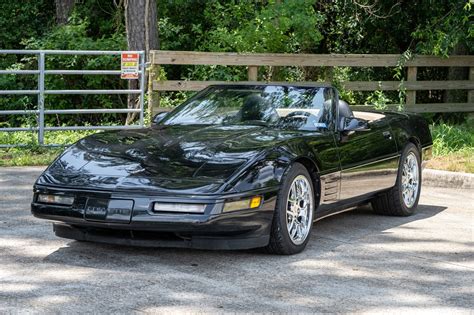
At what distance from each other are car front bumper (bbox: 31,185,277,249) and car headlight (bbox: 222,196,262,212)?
1.1 inches

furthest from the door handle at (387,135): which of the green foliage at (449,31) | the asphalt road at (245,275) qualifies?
the green foliage at (449,31)

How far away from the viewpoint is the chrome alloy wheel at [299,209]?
7.03 meters

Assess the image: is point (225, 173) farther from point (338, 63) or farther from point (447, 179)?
point (338, 63)

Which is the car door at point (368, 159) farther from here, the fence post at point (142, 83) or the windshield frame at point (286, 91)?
the fence post at point (142, 83)

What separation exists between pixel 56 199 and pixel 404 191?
3822mm

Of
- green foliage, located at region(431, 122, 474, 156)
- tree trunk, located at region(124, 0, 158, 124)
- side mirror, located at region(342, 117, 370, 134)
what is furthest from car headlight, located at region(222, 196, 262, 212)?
tree trunk, located at region(124, 0, 158, 124)

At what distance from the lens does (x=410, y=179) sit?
30.3 ft

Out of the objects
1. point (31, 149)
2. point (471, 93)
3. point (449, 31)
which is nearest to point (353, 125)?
point (31, 149)

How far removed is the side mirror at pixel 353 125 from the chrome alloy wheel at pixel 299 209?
883 millimetres

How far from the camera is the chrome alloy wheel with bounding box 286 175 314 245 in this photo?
277 inches

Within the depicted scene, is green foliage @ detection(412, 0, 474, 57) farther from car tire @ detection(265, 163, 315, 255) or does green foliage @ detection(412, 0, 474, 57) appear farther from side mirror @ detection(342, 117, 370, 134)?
Answer: car tire @ detection(265, 163, 315, 255)

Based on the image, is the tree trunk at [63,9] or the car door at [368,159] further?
the tree trunk at [63,9]

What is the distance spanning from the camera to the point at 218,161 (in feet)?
22.1

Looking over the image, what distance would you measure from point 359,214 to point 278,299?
368 cm
